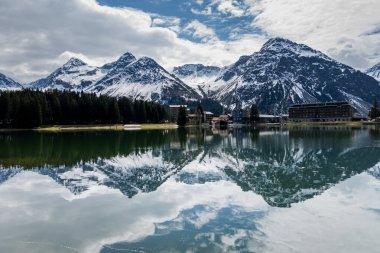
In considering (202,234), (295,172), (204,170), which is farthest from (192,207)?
(295,172)

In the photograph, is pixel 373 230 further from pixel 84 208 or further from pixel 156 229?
pixel 84 208

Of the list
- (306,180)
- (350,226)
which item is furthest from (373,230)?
(306,180)

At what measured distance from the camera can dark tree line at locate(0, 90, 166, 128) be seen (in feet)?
488

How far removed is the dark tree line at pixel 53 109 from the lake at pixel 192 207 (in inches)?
4406

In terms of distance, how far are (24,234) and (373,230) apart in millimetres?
18110

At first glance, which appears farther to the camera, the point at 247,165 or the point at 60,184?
the point at 247,165

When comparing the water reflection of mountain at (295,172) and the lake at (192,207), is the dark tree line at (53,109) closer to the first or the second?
the lake at (192,207)

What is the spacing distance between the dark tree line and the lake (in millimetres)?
111908

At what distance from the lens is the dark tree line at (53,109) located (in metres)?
149

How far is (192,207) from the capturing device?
80.5 feet

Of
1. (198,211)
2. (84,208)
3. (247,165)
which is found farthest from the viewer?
(247,165)

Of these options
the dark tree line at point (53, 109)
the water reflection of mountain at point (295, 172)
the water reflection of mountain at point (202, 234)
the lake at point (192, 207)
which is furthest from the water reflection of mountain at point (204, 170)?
the dark tree line at point (53, 109)

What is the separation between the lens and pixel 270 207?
2428 centimetres

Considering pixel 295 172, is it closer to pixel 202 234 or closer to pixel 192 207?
pixel 192 207
